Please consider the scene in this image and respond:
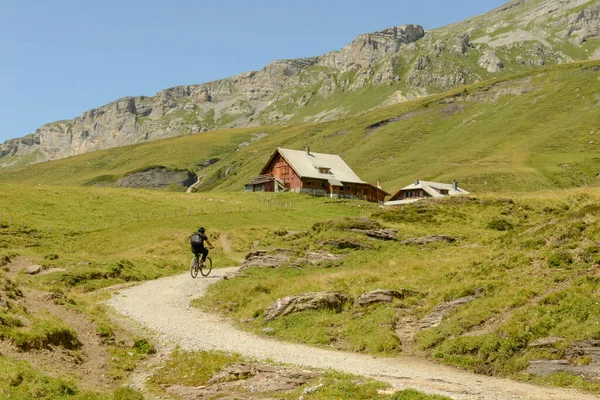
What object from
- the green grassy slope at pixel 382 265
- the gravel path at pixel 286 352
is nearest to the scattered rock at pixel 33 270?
the green grassy slope at pixel 382 265

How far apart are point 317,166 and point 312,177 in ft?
20.3

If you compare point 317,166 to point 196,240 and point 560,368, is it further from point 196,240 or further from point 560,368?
point 560,368

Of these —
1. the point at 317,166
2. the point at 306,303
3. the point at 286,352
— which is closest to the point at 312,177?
the point at 317,166

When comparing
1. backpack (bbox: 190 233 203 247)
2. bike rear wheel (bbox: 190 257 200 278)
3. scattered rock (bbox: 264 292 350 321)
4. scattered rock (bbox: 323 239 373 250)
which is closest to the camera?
scattered rock (bbox: 264 292 350 321)

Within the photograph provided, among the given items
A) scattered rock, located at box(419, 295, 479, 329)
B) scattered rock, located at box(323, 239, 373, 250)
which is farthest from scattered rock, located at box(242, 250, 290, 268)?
scattered rock, located at box(419, 295, 479, 329)

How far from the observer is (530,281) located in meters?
20.0

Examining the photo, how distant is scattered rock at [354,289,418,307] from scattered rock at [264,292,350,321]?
2.88 ft

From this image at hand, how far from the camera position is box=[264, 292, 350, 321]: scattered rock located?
22.5 metres

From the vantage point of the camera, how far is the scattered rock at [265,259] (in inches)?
1364

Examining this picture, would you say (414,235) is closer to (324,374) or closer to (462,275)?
(462,275)

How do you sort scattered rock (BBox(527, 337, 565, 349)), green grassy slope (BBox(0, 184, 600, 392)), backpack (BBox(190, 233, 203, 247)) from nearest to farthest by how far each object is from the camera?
scattered rock (BBox(527, 337, 565, 349)) → green grassy slope (BBox(0, 184, 600, 392)) → backpack (BBox(190, 233, 203, 247))

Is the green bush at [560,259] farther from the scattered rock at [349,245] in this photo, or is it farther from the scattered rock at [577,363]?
the scattered rock at [349,245]

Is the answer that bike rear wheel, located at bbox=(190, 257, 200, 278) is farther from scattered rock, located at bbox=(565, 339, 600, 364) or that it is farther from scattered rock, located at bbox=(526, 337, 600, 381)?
scattered rock, located at bbox=(565, 339, 600, 364)

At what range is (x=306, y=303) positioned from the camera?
22.8 m
